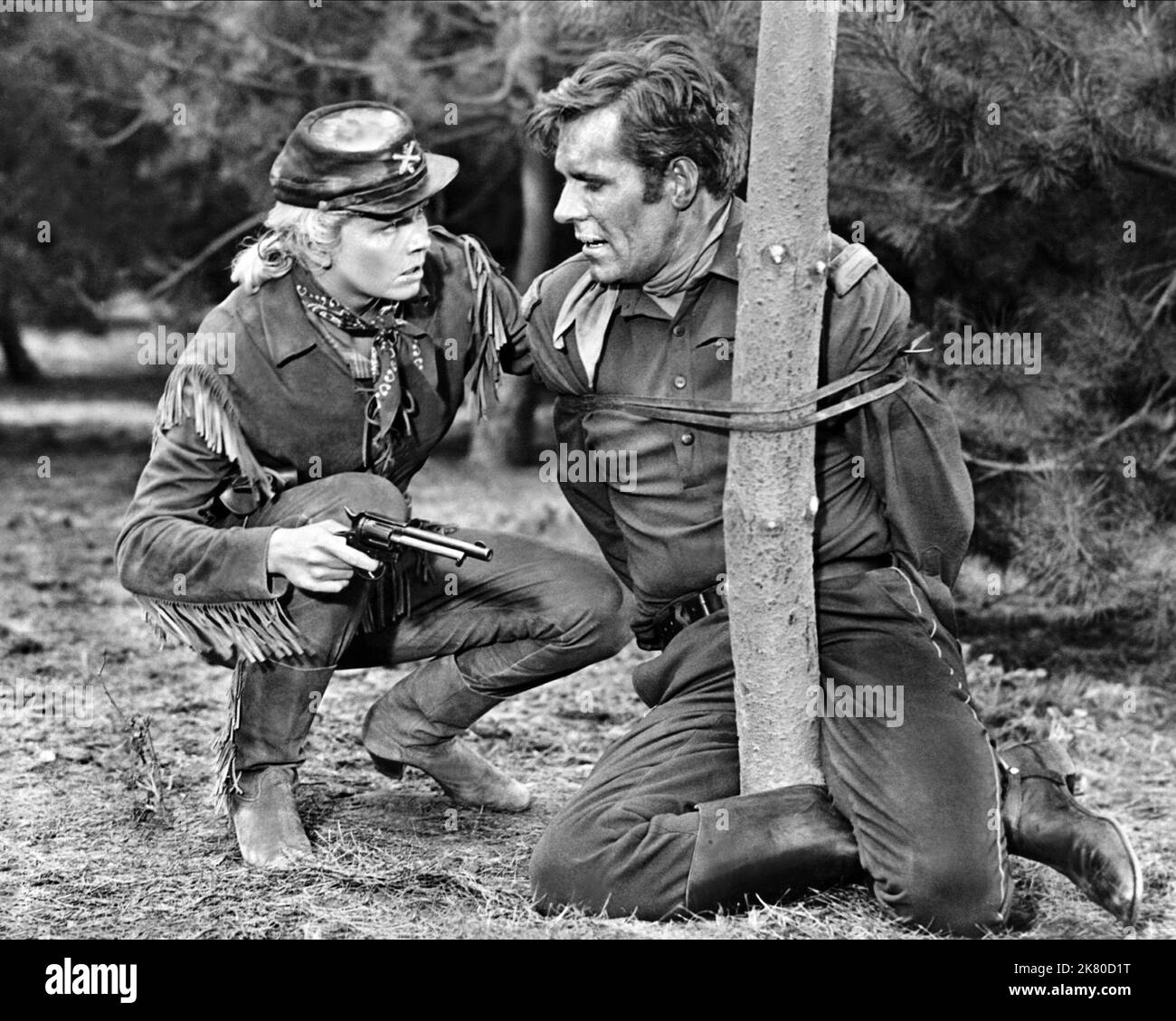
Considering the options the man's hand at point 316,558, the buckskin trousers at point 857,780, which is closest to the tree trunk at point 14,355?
the man's hand at point 316,558

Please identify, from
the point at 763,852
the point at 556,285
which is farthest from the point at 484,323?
the point at 763,852

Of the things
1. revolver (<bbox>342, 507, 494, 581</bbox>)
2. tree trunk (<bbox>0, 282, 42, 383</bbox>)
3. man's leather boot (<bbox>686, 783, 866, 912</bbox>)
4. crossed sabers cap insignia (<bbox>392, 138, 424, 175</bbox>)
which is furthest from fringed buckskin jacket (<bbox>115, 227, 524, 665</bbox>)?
tree trunk (<bbox>0, 282, 42, 383</bbox>)

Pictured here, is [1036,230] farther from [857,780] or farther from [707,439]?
[857,780]

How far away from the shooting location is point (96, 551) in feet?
22.5

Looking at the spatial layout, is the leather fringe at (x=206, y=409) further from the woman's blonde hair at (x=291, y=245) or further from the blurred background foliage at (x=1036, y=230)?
the blurred background foliage at (x=1036, y=230)

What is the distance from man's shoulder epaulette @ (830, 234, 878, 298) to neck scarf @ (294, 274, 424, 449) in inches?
36.3

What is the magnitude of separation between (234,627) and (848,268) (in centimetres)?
143

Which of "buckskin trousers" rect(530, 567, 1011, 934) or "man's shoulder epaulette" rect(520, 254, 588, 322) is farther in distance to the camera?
"man's shoulder epaulette" rect(520, 254, 588, 322)

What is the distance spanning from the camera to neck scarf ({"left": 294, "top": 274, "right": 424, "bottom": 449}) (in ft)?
11.2

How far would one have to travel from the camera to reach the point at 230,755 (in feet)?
11.4

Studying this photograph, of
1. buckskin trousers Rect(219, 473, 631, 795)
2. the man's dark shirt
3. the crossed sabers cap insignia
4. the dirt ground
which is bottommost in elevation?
the dirt ground

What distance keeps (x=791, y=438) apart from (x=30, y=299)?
24.6ft

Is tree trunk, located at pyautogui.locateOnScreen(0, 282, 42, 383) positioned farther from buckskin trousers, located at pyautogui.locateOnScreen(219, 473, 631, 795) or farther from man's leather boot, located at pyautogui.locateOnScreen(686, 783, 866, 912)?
man's leather boot, located at pyautogui.locateOnScreen(686, 783, 866, 912)

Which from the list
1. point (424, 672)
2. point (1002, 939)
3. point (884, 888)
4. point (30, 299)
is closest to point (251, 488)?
point (424, 672)
